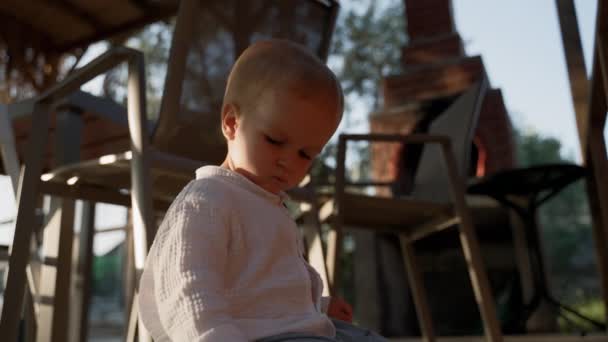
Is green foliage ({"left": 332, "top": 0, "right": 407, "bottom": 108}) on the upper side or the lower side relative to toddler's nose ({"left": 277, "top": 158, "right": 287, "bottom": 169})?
upper

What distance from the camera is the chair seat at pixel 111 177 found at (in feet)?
3.67

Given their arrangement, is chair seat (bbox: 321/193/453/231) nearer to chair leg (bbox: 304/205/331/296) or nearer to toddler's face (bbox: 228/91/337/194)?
chair leg (bbox: 304/205/331/296)

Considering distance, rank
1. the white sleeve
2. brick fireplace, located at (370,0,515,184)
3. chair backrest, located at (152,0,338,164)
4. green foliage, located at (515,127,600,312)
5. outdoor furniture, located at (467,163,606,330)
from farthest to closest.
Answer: green foliage, located at (515,127,600,312) → brick fireplace, located at (370,0,515,184) → outdoor furniture, located at (467,163,606,330) → chair backrest, located at (152,0,338,164) → the white sleeve

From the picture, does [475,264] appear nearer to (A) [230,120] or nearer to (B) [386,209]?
(B) [386,209]

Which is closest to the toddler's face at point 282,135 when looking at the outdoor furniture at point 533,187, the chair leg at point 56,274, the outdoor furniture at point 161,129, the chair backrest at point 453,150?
the outdoor furniture at point 161,129

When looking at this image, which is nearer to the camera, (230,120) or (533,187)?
(230,120)

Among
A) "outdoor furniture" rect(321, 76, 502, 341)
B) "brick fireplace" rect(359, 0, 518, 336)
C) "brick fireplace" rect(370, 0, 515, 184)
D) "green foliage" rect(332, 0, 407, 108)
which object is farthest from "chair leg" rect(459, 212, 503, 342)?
"green foliage" rect(332, 0, 407, 108)

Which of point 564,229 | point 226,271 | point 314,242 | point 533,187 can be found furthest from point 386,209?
point 564,229

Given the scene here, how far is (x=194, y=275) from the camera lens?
60 centimetres

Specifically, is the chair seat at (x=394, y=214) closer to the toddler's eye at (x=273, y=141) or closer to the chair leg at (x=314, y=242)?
the chair leg at (x=314, y=242)

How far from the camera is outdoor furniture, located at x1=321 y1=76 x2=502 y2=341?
5.37 feet

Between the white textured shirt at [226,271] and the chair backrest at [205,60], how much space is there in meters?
0.50

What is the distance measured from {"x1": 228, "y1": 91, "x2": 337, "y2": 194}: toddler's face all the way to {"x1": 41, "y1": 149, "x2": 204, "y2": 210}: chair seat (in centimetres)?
41

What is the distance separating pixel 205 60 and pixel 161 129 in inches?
8.1
